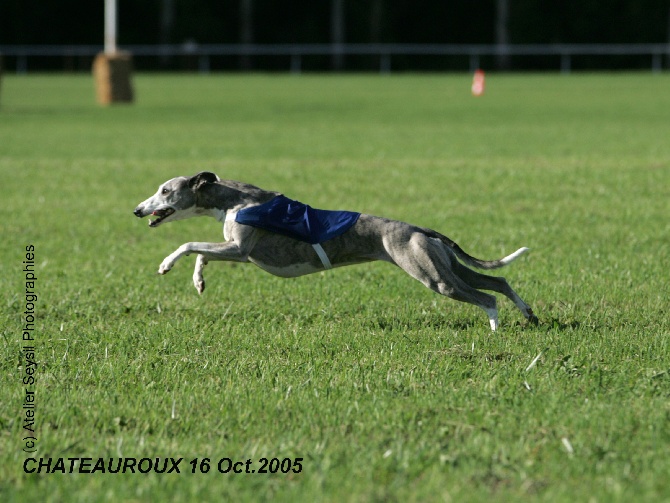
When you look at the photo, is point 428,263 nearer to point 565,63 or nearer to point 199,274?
point 199,274

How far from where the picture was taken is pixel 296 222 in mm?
6668

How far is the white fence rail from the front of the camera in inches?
2255

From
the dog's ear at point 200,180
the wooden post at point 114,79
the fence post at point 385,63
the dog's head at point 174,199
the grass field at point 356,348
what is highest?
the fence post at point 385,63

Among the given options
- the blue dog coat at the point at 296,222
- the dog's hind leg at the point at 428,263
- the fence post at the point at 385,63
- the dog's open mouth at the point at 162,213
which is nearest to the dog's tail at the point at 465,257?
the dog's hind leg at the point at 428,263

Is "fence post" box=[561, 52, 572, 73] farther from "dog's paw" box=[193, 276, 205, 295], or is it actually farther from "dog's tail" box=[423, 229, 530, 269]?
"dog's paw" box=[193, 276, 205, 295]

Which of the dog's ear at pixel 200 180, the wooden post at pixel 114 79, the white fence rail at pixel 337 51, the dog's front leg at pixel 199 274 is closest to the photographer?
the dog's ear at pixel 200 180

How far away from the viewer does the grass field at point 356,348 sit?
4.42 metres

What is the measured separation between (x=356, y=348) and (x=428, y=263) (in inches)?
26.7

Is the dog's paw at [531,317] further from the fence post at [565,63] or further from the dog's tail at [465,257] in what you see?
the fence post at [565,63]

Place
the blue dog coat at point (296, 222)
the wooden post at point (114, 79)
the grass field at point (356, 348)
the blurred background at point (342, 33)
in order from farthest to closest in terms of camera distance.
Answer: the blurred background at point (342, 33) < the wooden post at point (114, 79) < the blue dog coat at point (296, 222) < the grass field at point (356, 348)

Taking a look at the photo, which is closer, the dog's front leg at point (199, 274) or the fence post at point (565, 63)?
the dog's front leg at point (199, 274)

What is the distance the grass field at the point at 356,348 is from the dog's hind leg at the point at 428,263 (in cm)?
30

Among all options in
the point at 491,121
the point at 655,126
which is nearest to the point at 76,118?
the point at 491,121

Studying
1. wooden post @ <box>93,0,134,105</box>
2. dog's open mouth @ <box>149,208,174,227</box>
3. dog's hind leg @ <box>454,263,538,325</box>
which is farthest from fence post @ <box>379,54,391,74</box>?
dog's open mouth @ <box>149,208,174,227</box>
